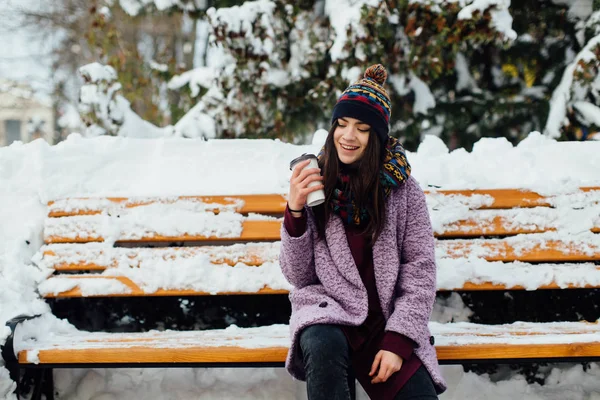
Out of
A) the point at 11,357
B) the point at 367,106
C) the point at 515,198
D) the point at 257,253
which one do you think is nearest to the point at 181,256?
the point at 257,253

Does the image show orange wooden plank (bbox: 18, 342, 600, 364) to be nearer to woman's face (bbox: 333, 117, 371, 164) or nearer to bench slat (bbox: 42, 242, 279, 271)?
bench slat (bbox: 42, 242, 279, 271)

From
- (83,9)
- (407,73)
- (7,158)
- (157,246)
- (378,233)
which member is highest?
(83,9)

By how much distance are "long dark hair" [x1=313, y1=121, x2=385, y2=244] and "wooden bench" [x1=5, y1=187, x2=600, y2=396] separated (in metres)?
0.80

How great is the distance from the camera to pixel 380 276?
2293 mm

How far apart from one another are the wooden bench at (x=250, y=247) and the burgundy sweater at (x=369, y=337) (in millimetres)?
656

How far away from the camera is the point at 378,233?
2.30m

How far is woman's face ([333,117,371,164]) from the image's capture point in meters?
2.30

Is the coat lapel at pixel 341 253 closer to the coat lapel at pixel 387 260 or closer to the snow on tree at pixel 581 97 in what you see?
the coat lapel at pixel 387 260

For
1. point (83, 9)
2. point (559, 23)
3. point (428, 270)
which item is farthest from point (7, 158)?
point (83, 9)

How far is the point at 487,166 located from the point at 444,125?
8.85 feet

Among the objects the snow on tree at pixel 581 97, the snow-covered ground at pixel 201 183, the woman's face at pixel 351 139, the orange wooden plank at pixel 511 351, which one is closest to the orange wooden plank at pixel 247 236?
the snow-covered ground at pixel 201 183

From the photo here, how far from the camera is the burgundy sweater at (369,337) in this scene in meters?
2.12

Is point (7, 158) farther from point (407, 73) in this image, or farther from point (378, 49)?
point (407, 73)

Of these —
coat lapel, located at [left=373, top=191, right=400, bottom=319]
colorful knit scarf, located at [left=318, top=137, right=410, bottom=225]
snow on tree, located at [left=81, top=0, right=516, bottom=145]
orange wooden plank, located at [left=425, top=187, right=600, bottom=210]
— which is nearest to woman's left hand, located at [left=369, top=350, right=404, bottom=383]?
coat lapel, located at [left=373, top=191, right=400, bottom=319]
